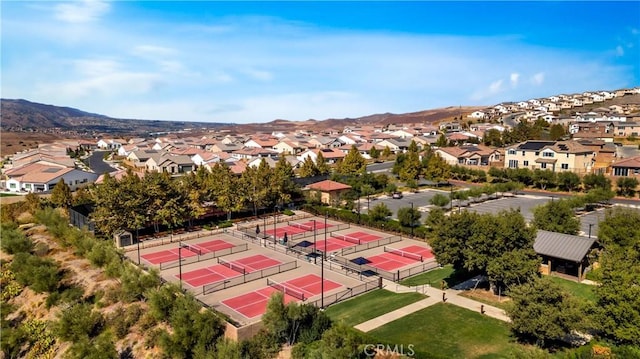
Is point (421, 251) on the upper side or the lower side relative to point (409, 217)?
lower

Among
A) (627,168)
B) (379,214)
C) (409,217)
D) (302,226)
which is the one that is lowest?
(302,226)

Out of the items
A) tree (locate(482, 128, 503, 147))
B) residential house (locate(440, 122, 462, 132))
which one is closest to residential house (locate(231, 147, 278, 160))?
tree (locate(482, 128, 503, 147))

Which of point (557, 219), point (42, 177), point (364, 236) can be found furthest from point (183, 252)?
point (42, 177)

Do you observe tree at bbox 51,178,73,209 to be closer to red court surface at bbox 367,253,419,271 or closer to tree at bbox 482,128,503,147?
red court surface at bbox 367,253,419,271

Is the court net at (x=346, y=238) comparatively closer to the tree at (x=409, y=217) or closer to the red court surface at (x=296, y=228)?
the red court surface at (x=296, y=228)

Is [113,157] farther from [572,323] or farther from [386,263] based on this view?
[572,323]

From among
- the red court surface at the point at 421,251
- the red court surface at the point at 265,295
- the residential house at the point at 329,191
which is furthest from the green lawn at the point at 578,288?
the residential house at the point at 329,191

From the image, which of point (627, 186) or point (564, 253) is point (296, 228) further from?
point (627, 186)
